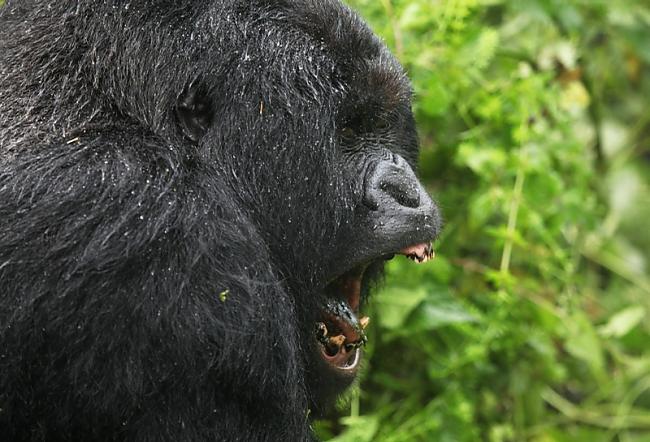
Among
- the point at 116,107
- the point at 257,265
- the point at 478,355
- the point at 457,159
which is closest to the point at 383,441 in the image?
the point at 478,355

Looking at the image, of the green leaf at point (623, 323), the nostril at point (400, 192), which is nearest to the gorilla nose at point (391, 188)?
the nostril at point (400, 192)

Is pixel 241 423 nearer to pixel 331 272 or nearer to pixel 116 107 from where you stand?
pixel 331 272

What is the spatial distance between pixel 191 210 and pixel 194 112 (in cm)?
30

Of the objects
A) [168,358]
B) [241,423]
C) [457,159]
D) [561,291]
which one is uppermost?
[168,358]

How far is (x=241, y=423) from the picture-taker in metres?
2.20

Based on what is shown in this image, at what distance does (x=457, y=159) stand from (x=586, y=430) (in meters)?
1.28

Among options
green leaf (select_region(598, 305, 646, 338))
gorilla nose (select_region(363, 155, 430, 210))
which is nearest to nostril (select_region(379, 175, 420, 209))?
gorilla nose (select_region(363, 155, 430, 210))

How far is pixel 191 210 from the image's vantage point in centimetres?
214

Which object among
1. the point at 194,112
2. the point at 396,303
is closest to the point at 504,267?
the point at 396,303

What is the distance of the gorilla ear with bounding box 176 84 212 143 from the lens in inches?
91.1

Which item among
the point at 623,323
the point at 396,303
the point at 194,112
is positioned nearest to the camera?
the point at 194,112

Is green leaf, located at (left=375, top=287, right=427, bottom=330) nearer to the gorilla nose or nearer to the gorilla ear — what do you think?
the gorilla nose

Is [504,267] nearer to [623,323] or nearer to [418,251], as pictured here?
[623,323]

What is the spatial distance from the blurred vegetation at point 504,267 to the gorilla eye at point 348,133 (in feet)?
2.68
